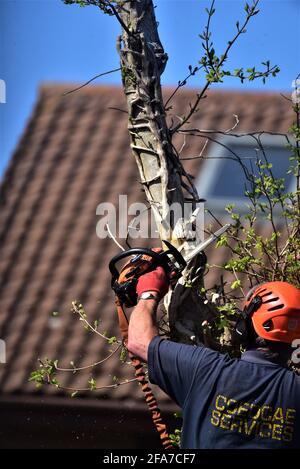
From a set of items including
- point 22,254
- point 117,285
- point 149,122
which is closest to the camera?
point 117,285

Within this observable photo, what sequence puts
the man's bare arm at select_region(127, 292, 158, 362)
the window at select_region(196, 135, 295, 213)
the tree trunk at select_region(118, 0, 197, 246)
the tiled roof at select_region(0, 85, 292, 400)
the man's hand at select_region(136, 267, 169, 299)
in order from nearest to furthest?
1. the man's bare arm at select_region(127, 292, 158, 362)
2. the man's hand at select_region(136, 267, 169, 299)
3. the tree trunk at select_region(118, 0, 197, 246)
4. the tiled roof at select_region(0, 85, 292, 400)
5. the window at select_region(196, 135, 295, 213)

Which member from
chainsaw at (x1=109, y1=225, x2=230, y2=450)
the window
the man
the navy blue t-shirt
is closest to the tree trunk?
chainsaw at (x1=109, y1=225, x2=230, y2=450)

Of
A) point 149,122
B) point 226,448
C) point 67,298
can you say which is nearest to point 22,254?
point 67,298

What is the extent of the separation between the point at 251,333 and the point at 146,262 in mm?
539

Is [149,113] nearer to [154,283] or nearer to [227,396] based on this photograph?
[154,283]

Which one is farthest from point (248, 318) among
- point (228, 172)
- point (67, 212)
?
point (228, 172)

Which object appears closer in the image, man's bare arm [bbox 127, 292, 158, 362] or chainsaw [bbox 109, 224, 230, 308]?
man's bare arm [bbox 127, 292, 158, 362]

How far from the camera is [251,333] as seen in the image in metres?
4.16

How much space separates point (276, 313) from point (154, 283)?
1.71 ft

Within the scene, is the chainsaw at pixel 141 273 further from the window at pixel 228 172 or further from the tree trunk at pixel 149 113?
the window at pixel 228 172

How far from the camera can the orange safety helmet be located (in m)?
4.11

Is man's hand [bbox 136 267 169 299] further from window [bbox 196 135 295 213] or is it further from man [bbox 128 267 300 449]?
window [bbox 196 135 295 213]

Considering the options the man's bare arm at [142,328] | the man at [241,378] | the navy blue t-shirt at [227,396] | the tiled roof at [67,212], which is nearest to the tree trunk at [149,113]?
the man's bare arm at [142,328]

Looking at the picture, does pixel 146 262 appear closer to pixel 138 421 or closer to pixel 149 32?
pixel 149 32
